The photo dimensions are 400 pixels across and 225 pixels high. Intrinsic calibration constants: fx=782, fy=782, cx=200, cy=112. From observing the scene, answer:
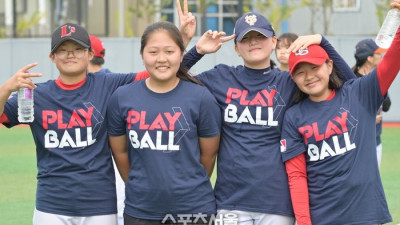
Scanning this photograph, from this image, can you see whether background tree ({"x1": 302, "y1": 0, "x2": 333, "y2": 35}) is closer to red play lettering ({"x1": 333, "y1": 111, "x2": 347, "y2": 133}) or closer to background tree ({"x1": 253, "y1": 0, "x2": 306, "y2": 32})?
background tree ({"x1": 253, "y1": 0, "x2": 306, "y2": 32})

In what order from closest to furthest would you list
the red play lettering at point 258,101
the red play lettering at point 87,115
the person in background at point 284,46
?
the red play lettering at point 258,101
the red play lettering at point 87,115
the person in background at point 284,46

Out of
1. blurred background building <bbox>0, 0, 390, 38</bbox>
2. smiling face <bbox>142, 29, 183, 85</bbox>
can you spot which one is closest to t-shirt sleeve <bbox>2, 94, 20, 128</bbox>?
smiling face <bbox>142, 29, 183, 85</bbox>

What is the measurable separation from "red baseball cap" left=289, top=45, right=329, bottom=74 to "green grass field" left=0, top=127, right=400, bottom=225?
142 inches

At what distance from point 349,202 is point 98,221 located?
1.52 m

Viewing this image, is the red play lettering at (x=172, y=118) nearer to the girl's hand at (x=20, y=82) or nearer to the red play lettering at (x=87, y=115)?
the red play lettering at (x=87, y=115)

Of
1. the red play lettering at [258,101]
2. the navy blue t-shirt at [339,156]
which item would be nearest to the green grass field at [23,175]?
the navy blue t-shirt at [339,156]

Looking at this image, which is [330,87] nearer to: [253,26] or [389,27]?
[389,27]

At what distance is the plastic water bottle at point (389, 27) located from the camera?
4.60 meters

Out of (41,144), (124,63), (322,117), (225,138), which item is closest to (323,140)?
(322,117)

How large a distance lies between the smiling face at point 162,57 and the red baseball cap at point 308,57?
68 centimetres

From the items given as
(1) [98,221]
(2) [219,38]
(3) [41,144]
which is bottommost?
(1) [98,221]

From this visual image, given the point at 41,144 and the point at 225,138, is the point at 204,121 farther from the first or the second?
the point at 41,144

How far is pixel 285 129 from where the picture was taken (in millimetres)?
4641

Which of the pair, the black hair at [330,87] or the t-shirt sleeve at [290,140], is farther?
the black hair at [330,87]
